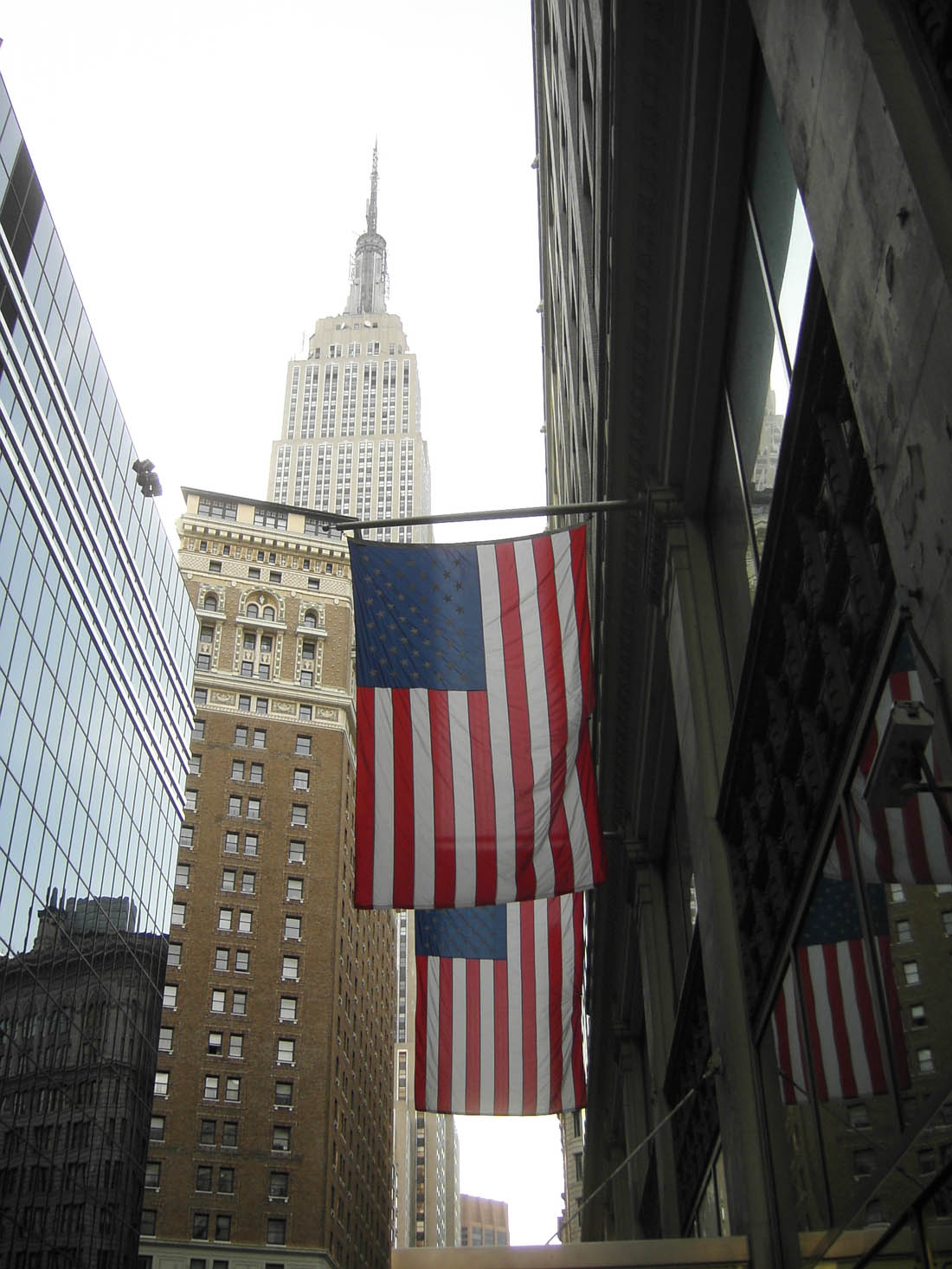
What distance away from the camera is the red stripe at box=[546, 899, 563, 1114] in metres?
16.8

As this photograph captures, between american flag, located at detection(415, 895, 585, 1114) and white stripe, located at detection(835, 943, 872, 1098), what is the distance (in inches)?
369

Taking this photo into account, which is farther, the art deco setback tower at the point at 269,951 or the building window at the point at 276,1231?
the art deco setback tower at the point at 269,951

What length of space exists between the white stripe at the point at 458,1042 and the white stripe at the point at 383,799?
4.72 m

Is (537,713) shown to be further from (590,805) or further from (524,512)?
(524,512)

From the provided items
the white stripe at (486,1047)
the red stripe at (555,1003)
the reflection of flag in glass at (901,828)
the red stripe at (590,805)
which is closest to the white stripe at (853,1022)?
the reflection of flag in glass at (901,828)

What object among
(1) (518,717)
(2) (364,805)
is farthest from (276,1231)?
(1) (518,717)

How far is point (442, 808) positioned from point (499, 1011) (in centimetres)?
520

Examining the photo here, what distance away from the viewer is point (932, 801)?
536cm

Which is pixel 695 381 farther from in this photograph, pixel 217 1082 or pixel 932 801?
pixel 217 1082

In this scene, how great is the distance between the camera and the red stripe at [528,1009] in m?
16.4

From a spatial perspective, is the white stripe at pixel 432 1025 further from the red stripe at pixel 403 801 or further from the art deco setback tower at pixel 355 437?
the art deco setback tower at pixel 355 437

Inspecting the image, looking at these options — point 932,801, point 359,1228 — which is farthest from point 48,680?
point 359,1228

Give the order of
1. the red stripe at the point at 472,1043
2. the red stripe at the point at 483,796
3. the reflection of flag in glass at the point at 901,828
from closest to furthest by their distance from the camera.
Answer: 1. the reflection of flag in glass at the point at 901,828
2. the red stripe at the point at 483,796
3. the red stripe at the point at 472,1043

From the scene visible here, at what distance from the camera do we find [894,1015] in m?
6.29
